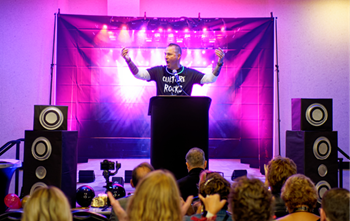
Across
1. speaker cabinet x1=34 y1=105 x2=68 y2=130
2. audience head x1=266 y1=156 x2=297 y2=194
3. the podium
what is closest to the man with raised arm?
the podium

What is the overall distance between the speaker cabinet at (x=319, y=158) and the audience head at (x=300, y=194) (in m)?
1.24

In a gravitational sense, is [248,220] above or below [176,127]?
below

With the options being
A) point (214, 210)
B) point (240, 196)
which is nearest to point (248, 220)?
point (240, 196)

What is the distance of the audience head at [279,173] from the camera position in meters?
2.02

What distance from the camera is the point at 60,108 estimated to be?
2.75 m

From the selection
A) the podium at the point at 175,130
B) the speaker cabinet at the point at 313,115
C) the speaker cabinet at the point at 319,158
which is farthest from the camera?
the speaker cabinet at the point at 313,115

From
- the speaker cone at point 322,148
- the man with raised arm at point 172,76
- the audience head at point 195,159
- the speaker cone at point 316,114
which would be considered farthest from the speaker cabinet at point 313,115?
the audience head at point 195,159

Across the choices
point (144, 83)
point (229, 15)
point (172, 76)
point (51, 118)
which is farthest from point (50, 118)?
point (229, 15)

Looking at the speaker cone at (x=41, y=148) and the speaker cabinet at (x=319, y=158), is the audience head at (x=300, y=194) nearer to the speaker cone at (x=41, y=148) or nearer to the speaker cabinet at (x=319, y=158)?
the speaker cabinet at (x=319, y=158)

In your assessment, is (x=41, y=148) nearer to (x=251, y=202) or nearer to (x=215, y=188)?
(x=215, y=188)

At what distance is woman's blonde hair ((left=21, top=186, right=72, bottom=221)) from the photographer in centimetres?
106

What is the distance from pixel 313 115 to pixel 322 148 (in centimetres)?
35

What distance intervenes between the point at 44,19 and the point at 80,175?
8.63 feet

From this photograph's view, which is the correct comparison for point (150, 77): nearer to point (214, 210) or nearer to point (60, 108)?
point (60, 108)
